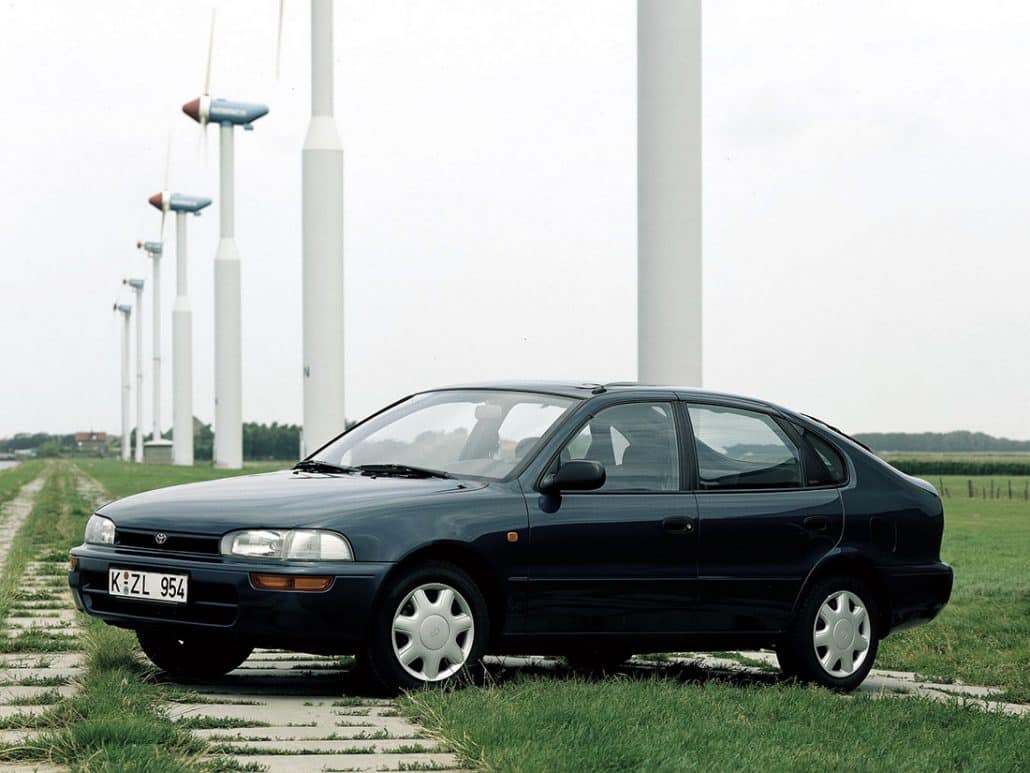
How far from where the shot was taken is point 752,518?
9.10 metres

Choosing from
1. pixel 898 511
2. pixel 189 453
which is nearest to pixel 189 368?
pixel 189 453

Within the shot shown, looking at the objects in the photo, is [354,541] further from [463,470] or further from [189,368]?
[189,368]

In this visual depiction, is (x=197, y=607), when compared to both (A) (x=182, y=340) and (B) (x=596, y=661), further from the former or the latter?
(A) (x=182, y=340)

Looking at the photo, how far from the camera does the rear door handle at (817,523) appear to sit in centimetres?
930

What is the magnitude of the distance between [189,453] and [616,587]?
83564mm

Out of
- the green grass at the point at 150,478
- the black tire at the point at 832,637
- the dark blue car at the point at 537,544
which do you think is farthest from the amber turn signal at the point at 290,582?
the green grass at the point at 150,478

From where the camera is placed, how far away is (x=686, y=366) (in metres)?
19.7

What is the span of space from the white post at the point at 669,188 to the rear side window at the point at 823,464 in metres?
9.69

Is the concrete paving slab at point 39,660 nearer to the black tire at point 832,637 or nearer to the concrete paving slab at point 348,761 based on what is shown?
the concrete paving slab at point 348,761

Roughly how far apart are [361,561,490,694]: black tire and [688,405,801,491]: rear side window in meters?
1.58

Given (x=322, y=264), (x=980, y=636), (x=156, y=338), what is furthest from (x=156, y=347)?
(x=980, y=636)

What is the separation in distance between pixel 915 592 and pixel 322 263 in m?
30.8

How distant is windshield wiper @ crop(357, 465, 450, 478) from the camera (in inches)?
340

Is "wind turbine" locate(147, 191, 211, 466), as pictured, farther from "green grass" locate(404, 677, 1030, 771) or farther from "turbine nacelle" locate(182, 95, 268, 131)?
"green grass" locate(404, 677, 1030, 771)
